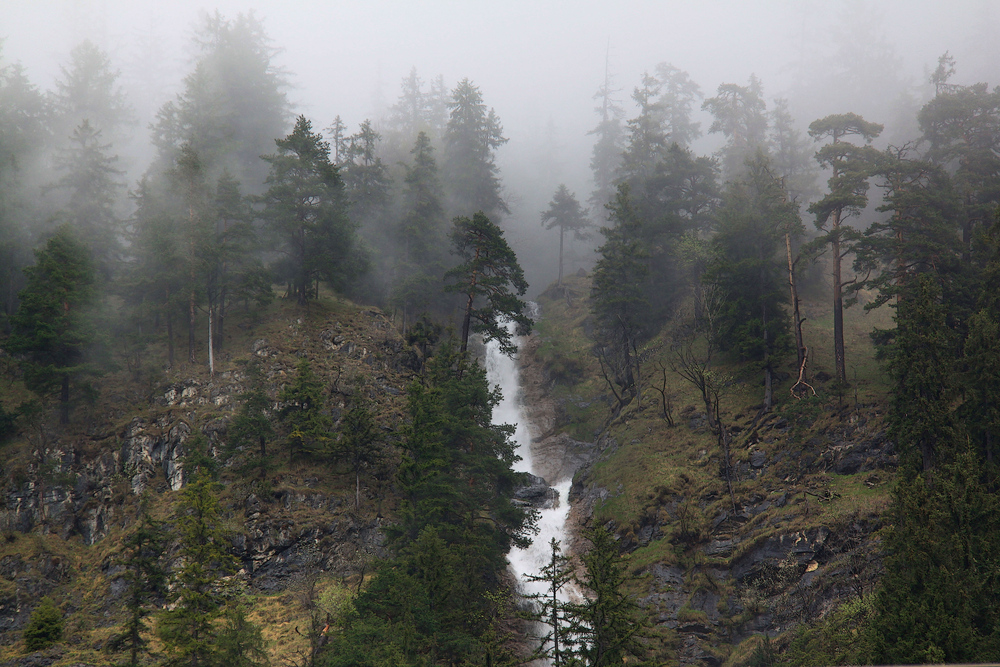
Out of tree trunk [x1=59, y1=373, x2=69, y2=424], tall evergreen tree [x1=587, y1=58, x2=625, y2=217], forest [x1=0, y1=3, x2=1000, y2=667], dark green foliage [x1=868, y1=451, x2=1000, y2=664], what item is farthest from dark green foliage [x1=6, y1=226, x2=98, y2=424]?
tall evergreen tree [x1=587, y1=58, x2=625, y2=217]

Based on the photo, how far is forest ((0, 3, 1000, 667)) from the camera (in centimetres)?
1703

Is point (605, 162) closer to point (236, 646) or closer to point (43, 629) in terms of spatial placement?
point (236, 646)

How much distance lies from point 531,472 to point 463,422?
15659 mm

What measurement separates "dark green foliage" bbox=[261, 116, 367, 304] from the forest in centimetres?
23

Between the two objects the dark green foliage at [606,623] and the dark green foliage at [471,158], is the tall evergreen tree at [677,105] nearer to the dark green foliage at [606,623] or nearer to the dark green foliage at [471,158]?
the dark green foliage at [471,158]

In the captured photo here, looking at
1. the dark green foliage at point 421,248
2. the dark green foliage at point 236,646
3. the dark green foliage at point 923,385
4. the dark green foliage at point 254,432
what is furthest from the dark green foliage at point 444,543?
the dark green foliage at point 923,385

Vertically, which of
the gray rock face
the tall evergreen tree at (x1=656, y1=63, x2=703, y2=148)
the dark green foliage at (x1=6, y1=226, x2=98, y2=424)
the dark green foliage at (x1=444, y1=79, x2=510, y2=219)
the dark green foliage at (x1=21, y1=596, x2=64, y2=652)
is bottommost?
the dark green foliage at (x1=21, y1=596, x2=64, y2=652)

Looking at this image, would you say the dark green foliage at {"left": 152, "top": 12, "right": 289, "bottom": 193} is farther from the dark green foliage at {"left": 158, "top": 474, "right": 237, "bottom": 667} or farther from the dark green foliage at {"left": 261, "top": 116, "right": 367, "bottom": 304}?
the dark green foliage at {"left": 158, "top": 474, "right": 237, "bottom": 667}

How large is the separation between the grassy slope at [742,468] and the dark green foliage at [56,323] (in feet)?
89.2

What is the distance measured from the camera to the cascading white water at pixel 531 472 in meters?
30.8

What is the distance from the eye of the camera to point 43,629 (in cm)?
2016

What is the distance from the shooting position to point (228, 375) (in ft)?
102

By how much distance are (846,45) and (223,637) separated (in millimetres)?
115415

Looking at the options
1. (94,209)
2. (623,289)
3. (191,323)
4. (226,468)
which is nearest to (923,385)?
(623,289)
